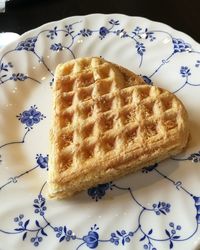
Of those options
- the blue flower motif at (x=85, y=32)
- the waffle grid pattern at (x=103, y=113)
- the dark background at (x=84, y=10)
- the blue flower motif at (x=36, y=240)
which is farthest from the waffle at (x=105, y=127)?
the dark background at (x=84, y=10)

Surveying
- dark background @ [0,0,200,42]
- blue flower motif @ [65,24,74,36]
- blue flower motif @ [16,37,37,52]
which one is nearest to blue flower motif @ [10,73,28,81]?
blue flower motif @ [16,37,37,52]

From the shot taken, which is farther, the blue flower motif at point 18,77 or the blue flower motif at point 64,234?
the blue flower motif at point 18,77

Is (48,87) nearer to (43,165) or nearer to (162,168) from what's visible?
(43,165)

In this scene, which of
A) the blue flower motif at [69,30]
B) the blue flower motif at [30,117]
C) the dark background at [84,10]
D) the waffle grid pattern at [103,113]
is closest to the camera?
the waffle grid pattern at [103,113]

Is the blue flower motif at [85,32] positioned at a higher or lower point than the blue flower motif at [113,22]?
lower

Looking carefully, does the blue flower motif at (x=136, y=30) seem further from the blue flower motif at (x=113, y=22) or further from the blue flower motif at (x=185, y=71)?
the blue flower motif at (x=185, y=71)

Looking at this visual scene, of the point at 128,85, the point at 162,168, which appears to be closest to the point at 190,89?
the point at 128,85

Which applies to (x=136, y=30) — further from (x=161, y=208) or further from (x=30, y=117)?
(x=161, y=208)
